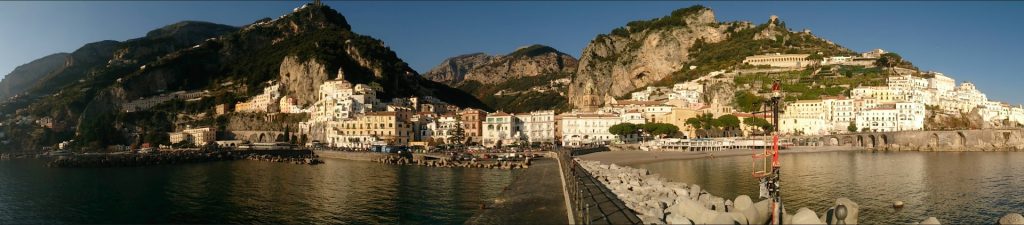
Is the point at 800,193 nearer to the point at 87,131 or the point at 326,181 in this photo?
the point at 326,181

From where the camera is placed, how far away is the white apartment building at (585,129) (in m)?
80.8

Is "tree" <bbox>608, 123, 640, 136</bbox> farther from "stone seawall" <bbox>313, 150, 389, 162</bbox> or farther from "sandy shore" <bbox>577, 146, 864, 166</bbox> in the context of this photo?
"stone seawall" <bbox>313, 150, 389, 162</bbox>

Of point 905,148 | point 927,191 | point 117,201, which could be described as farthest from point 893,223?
point 905,148

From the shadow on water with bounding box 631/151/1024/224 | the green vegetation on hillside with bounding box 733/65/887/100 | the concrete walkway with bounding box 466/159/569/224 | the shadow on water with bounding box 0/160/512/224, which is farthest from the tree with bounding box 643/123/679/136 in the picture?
A: the concrete walkway with bounding box 466/159/569/224

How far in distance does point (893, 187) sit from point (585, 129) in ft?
165

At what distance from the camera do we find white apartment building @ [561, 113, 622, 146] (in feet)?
265

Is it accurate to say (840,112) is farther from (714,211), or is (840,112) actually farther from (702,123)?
(714,211)

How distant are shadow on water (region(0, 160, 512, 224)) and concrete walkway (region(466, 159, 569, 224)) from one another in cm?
153

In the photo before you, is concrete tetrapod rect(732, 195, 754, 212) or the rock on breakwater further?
concrete tetrapod rect(732, 195, 754, 212)

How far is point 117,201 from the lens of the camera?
3091 centimetres

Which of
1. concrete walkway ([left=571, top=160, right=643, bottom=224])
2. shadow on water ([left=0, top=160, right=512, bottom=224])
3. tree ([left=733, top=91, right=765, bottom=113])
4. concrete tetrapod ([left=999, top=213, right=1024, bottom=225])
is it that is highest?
tree ([left=733, top=91, right=765, bottom=113])

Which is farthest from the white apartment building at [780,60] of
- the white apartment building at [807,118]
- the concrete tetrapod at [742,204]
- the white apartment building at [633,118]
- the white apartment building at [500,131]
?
the concrete tetrapod at [742,204]

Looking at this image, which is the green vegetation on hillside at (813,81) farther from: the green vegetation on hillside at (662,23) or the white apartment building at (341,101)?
the white apartment building at (341,101)

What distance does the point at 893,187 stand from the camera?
3256cm
